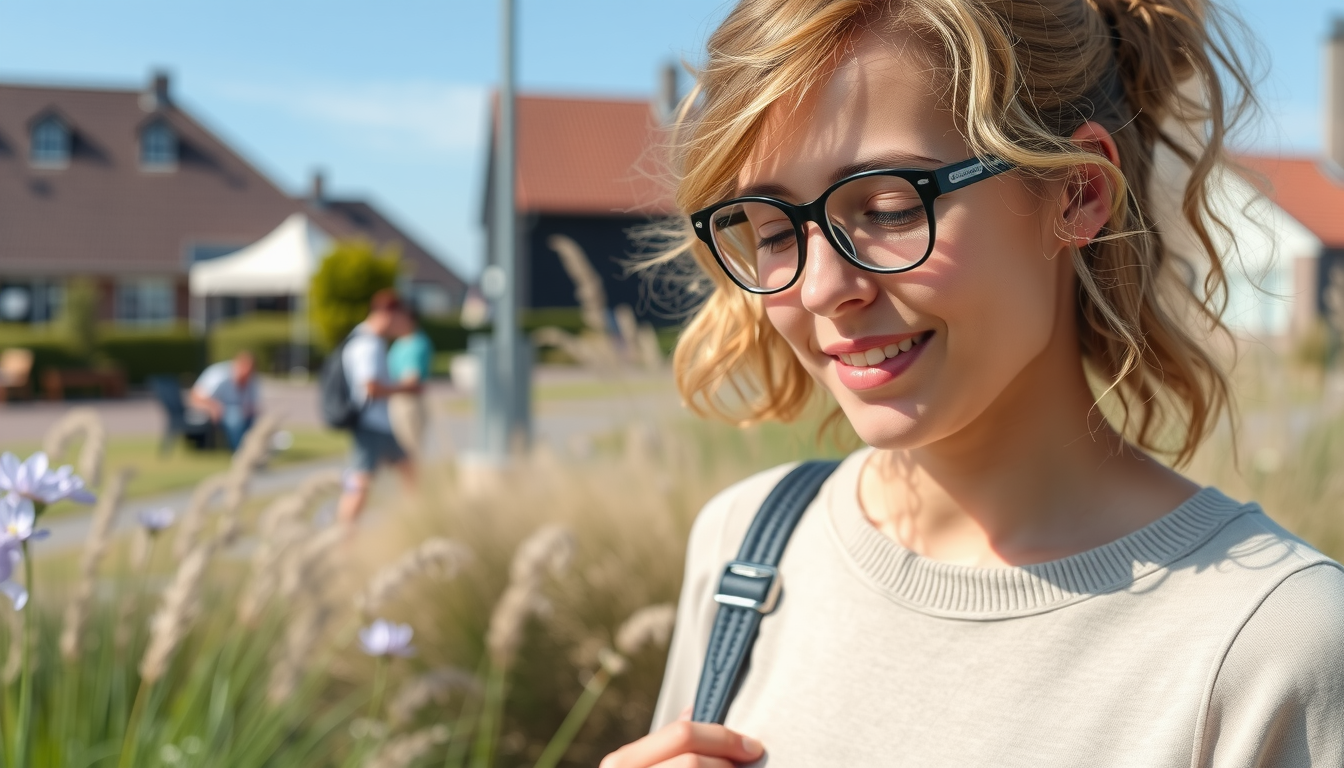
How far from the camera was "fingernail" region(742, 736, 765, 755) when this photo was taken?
1.30 meters

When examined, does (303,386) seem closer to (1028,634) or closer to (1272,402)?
(1272,402)

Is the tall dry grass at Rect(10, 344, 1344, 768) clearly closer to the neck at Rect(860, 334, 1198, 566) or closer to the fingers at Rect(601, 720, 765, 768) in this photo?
the neck at Rect(860, 334, 1198, 566)

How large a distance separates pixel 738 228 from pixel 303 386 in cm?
2461

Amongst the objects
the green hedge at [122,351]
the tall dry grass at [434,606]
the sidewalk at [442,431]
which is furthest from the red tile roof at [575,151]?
the tall dry grass at [434,606]

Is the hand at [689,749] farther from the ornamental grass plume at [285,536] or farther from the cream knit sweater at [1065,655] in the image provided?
the ornamental grass plume at [285,536]

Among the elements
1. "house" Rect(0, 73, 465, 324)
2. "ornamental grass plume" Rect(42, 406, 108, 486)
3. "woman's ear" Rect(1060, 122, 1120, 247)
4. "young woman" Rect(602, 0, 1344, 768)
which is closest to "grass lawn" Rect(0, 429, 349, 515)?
"ornamental grass plume" Rect(42, 406, 108, 486)

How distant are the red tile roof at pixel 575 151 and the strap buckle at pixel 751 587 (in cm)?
2810

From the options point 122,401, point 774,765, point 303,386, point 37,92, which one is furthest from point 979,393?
point 37,92

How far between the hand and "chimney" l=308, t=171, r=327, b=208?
4809cm

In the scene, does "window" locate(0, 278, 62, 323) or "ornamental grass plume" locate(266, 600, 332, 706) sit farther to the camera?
"window" locate(0, 278, 62, 323)

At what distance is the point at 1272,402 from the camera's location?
14.7 ft

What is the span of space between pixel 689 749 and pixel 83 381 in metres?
22.7

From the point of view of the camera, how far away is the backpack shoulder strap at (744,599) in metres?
1.39

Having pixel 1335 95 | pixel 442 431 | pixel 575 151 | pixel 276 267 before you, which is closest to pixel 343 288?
pixel 276 267
